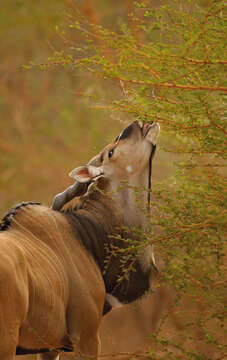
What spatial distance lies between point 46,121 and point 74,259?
5377mm

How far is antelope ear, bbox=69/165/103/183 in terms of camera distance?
2344 mm

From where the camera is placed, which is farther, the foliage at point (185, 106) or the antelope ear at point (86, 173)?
the antelope ear at point (86, 173)

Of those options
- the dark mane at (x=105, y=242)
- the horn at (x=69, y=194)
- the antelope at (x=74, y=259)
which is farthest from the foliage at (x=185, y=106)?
the horn at (x=69, y=194)

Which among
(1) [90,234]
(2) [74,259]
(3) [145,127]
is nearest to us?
(2) [74,259]

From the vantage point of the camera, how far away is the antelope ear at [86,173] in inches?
92.3

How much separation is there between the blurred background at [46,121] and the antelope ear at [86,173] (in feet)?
9.17

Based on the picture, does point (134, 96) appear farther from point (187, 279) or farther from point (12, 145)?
point (12, 145)

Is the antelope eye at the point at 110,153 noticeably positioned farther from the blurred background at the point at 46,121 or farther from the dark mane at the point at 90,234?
the blurred background at the point at 46,121

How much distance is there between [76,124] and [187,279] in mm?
5078

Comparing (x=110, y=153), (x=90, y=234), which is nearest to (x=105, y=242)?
(x=90, y=234)

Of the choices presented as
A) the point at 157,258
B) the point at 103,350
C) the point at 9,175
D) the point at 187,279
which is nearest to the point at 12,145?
the point at 9,175

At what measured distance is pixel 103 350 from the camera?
364cm

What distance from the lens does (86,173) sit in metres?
2.41

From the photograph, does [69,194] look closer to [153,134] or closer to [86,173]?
[86,173]
